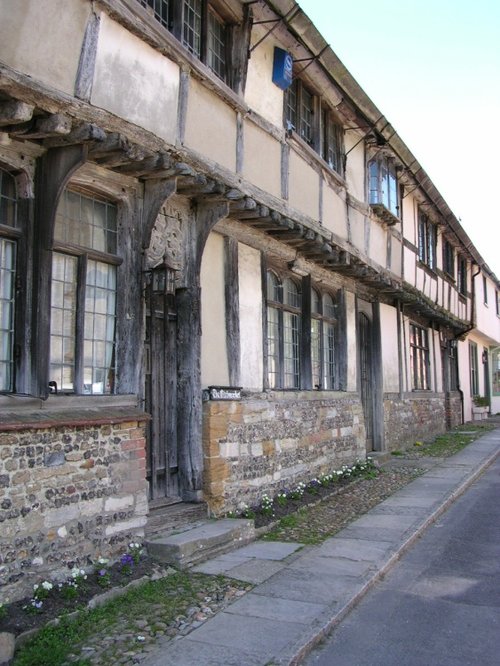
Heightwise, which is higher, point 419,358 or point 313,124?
point 313,124

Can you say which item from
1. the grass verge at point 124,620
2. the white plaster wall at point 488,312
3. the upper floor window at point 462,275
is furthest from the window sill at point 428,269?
the grass verge at point 124,620

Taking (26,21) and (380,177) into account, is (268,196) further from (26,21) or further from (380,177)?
(380,177)

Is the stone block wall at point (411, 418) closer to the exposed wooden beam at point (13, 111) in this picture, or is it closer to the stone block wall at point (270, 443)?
the stone block wall at point (270, 443)

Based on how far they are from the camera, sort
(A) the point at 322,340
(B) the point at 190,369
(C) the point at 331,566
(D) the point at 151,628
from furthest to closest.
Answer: (A) the point at 322,340
(B) the point at 190,369
(C) the point at 331,566
(D) the point at 151,628

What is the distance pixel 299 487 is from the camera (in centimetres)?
970

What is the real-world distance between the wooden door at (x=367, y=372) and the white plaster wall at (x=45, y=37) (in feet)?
32.4

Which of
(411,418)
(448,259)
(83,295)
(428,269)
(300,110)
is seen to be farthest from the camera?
(448,259)

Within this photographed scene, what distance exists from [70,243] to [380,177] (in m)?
8.97

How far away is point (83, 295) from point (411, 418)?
12.4 m

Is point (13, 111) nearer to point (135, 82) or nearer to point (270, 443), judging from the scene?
point (135, 82)

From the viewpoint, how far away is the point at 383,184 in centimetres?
1366

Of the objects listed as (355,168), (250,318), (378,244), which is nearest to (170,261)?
(250,318)

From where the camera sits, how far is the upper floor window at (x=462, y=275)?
22997 millimetres

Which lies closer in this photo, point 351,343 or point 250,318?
point 250,318
